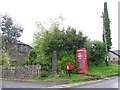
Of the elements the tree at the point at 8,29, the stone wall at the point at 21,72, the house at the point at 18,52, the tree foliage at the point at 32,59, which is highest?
the tree at the point at 8,29

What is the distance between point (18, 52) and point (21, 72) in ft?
79.5

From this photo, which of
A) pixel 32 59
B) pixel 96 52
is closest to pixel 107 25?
pixel 96 52

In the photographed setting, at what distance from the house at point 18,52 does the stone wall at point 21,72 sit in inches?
627

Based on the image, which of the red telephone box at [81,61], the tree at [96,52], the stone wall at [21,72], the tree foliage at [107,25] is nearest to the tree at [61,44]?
the red telephone box at [81,61]

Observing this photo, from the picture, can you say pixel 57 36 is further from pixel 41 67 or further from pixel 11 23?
Answer: pixel 11 23

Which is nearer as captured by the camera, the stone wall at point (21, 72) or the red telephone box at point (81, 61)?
the stone wall at point (21, 72)

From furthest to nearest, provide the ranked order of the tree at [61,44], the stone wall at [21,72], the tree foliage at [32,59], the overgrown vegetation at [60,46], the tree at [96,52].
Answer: the tree at [96,52] < the tree foliage at [32,59] < the tree at [61,44] < the overgrown vegetation at [60,46] < the stone wall at [21,72]

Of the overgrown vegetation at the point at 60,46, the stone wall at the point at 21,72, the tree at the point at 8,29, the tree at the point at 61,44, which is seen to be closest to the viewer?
the stone wall at the point at 21,72

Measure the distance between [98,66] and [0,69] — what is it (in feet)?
46.3

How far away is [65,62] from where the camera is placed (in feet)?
88.7

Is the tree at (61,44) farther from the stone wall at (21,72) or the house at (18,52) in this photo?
the house at (18,52)

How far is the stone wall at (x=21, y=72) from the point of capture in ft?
83.6

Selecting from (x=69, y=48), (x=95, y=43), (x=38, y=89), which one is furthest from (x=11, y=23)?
(x=38, y=89)

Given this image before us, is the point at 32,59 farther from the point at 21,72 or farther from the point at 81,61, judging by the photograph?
the point at 81,61
